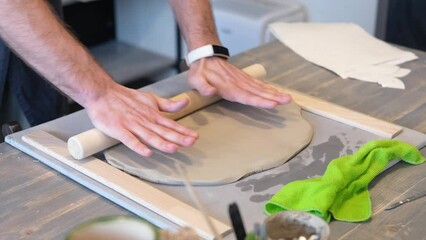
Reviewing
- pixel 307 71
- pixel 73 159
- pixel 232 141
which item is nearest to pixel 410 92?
pixel 307 71

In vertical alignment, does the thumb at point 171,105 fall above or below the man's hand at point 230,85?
above

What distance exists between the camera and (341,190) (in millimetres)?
887

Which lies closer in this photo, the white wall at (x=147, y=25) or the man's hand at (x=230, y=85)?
the man's hand at (x=230, y=85)

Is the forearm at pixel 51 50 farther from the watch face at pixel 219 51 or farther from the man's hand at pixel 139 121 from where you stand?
the watch face at pixel 219 51

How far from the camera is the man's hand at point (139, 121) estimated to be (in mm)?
981

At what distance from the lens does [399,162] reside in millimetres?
1010

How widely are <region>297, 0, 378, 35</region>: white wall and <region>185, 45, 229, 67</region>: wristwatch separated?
99 cm

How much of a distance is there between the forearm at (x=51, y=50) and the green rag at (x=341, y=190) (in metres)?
0.37

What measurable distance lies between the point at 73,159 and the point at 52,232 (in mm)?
177

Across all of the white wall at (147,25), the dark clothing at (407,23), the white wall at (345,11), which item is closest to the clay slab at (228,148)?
the dark clothing at (407,23)

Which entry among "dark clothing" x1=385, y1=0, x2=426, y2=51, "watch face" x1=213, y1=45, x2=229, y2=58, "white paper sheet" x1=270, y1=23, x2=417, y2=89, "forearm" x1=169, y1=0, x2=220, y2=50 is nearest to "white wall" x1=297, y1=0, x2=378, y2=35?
"dark clothing" x1=385, y1=0, x2=426, y2=51

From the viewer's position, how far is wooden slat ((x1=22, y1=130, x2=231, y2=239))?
2.74 feet

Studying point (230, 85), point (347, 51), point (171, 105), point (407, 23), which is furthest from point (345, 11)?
point (171, 105)

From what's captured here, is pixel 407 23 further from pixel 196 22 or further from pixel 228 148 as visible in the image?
pixel 228 148
